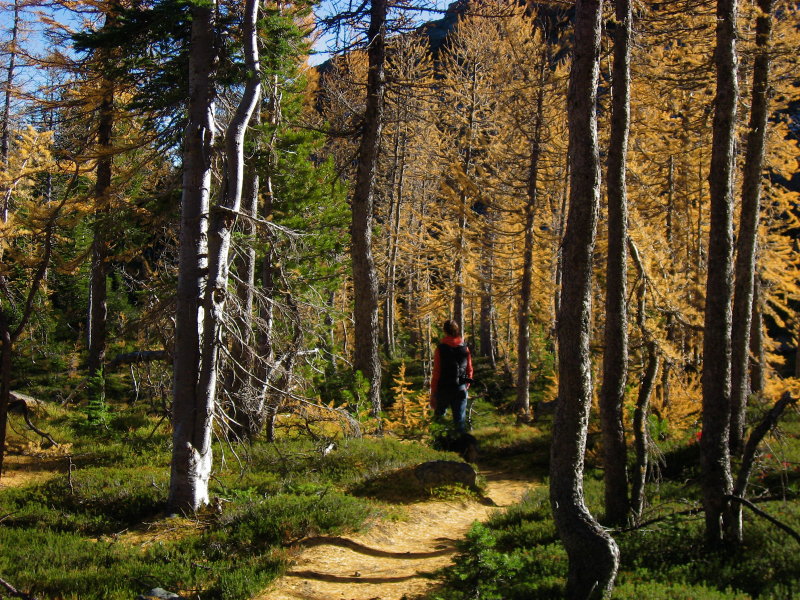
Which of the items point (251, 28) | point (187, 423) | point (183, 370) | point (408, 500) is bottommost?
point (408, 500)

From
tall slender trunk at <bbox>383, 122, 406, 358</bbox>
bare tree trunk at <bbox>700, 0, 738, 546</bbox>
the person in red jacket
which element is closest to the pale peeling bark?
bare tree trunk at <bbox>700, 0, 738, 546</bbox>

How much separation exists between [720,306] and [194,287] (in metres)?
5.99

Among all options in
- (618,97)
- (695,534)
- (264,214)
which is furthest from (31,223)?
(695,534)

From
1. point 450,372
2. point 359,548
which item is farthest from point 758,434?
point 450,372

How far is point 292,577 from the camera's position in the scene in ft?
17.3

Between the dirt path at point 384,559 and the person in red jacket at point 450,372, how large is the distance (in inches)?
Answer: 81.5

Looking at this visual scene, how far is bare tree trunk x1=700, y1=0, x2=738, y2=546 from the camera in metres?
5.33

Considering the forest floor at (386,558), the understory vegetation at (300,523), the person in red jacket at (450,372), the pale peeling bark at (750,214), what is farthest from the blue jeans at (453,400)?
the pale peeling bark at (750,214)

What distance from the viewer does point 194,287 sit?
723 centimetres

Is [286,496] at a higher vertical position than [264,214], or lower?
lower

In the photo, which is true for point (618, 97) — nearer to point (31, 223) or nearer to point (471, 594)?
point (471, 594)

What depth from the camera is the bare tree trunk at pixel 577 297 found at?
4609 mm

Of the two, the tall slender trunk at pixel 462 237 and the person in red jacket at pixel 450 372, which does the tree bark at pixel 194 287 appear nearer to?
the person in red jacket at pixel 450 372

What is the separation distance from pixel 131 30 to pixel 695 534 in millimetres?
9122
